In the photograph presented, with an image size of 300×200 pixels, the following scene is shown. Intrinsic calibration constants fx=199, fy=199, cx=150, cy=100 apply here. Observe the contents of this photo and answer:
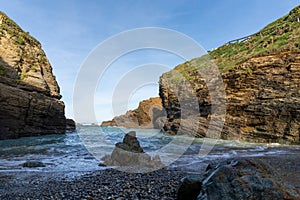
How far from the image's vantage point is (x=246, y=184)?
3906 mm

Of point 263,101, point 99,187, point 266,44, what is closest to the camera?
point 99,187

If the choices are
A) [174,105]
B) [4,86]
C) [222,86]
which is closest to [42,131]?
[4,86]

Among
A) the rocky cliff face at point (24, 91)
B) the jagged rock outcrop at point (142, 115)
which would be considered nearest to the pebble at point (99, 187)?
the rocky cliff face at point (24, 91)

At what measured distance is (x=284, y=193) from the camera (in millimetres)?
3754

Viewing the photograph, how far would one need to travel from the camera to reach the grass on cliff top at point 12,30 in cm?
3509

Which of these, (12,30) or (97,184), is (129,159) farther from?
(12,30)

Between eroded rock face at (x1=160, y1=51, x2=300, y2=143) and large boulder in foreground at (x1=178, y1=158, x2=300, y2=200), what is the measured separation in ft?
71.7

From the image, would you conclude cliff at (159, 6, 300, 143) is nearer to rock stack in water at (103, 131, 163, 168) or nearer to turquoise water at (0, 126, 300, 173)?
turquoise water at (0, 126, 300, 173)

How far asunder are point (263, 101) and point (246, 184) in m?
25.3

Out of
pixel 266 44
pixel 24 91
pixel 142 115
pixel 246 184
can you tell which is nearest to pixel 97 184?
pixel 246 184

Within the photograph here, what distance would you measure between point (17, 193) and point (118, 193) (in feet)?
10.5

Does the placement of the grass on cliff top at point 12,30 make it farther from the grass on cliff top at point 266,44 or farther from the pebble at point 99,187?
the pebble at point 99,187

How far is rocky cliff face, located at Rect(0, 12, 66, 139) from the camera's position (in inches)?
1081

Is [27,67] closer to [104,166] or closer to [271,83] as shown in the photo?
[104,166]
